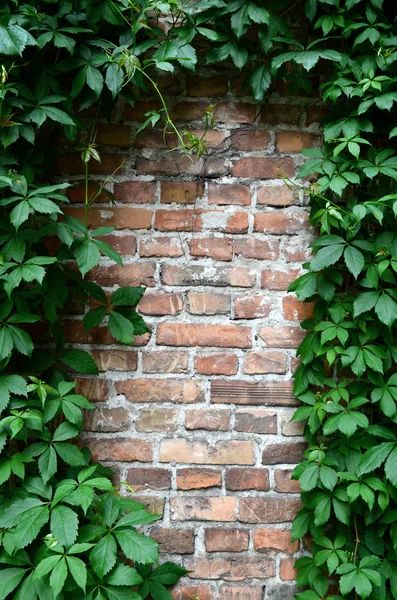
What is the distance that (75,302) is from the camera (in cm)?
165

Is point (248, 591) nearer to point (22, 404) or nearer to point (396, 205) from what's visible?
point (22, 404)

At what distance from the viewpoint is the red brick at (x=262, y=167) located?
5.47 ft

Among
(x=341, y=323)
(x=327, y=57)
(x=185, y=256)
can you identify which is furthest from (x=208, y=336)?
(x=327, y=57)

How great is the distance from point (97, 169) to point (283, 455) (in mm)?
999

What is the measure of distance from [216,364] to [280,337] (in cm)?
20

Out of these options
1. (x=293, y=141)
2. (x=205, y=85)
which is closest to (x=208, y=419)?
(x=293, y=141)

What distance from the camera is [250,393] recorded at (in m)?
1.64

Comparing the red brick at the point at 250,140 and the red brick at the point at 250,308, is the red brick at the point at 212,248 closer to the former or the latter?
the red brick at the point at 250,308

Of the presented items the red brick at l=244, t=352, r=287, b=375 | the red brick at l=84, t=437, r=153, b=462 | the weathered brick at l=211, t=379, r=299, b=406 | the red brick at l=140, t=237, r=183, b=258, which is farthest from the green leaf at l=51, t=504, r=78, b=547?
the red brick at l=140, t=237, r=183, b=258

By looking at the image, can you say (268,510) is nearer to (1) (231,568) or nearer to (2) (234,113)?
(1) (231,568)

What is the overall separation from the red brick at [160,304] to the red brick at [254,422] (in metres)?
0.35

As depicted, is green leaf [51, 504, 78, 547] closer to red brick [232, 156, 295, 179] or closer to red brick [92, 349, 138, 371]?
red brick [92, 349, 138, 371]

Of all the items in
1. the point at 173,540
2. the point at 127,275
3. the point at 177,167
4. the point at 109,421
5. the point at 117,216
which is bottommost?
the point at 173,540

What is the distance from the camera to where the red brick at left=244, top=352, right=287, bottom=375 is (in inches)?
64.7
